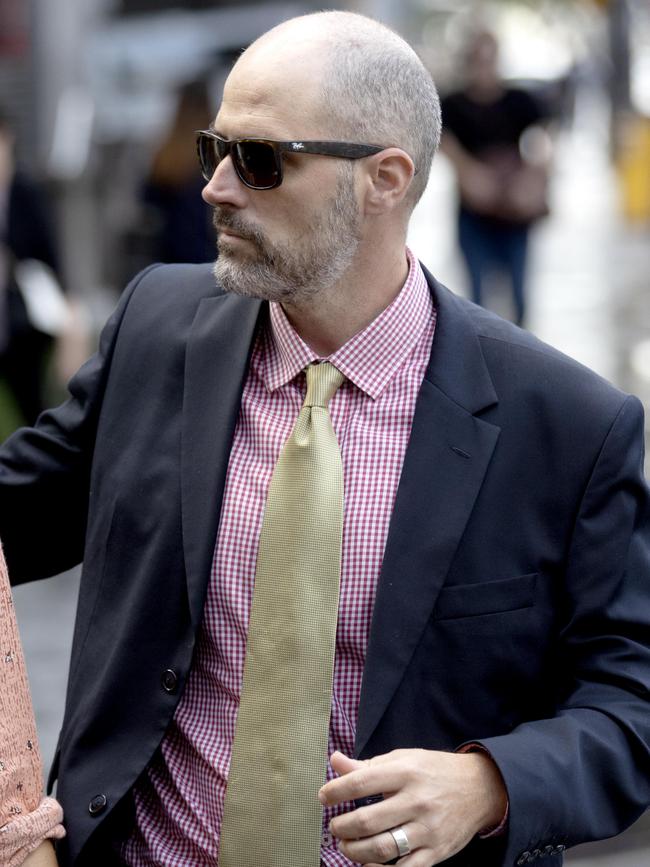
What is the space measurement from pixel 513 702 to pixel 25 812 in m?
0.77

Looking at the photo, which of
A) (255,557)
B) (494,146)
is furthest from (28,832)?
(494,146)

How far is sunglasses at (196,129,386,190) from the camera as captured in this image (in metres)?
2.42

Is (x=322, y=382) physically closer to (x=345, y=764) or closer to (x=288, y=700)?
(x=288, y=700)

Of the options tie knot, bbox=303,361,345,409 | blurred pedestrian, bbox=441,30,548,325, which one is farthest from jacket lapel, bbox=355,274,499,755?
blurred pedestrian, bbox=441,30,548,325

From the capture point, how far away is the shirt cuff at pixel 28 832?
2.13m

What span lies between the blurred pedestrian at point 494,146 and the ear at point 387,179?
756 centimetres

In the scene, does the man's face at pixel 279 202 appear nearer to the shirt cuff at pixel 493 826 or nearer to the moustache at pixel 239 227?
the moustache at pixel 239 227

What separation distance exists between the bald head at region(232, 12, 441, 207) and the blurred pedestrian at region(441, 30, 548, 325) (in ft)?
24.7

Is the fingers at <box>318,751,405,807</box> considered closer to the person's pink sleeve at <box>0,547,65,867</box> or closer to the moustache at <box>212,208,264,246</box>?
the person's pink sleeve at <box>0,547,65,867</box>

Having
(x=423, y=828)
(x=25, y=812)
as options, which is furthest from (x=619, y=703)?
(x=25, y=812)

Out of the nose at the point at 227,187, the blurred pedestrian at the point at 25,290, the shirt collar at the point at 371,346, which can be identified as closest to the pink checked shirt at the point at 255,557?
the shirt collar at the point at 371,346

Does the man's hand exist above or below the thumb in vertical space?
below

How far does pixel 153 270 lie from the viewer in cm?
284

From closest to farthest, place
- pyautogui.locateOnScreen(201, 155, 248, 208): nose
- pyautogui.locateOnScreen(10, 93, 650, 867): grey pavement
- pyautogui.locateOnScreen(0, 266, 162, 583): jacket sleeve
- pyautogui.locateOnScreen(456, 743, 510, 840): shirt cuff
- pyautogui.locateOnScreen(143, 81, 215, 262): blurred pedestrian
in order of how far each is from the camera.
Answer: pyautogui.locateOnScreen(456, 743, 510, 840): shirt cuff < pyautogui.locateOnScreen(201, 155, 248, 208): nose < pyautogui.locateOnScreen(0, 266, 162, 583): jacket sleeve < pyautogui.locateOnScreen(10, 93, 650, 867): grey pavement < pyautogui.locateOnScreen(143, 81, 215, 262): blurred pedestrian
